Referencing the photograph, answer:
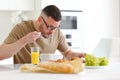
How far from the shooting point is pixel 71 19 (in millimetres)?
4543

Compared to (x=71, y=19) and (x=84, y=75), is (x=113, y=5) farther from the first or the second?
(x=84, y=75)

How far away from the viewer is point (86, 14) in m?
4.66

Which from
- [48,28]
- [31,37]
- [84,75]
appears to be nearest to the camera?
[84,75]

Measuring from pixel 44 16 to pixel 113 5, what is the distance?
2.65m

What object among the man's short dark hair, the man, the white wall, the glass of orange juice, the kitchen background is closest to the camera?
the glass of orange juice

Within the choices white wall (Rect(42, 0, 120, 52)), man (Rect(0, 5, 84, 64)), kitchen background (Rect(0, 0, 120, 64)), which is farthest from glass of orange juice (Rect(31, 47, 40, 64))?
white wall (Rect(42, 0, 120, 52))

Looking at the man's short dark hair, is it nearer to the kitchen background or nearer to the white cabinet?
the kitchen background

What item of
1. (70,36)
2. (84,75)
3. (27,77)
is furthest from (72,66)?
(70,36)

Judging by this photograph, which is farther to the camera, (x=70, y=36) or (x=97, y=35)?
(x=97, y=35)

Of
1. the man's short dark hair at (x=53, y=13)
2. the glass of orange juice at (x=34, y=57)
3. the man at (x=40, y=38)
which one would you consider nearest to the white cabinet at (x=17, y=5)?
the man at (x=40, y=38)

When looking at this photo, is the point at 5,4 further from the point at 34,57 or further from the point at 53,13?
the point at 34,57

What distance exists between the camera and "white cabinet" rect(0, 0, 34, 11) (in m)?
4.42

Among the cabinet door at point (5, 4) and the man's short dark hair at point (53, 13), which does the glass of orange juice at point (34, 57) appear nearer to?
the man's short dark hair at point (53, 13)

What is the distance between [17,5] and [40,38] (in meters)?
1.98
